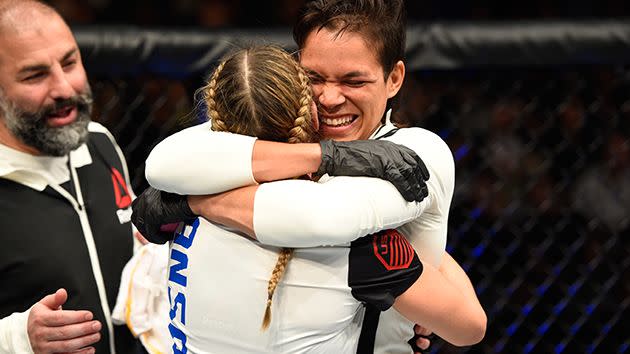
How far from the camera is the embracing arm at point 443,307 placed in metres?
1.16

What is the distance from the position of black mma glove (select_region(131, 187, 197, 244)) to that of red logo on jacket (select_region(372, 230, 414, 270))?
0.27 meters

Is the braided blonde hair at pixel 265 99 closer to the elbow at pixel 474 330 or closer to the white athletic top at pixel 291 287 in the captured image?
the white athletic top at pixel 291 287

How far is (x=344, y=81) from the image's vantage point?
1.33m

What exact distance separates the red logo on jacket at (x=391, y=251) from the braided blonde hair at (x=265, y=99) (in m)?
0.12

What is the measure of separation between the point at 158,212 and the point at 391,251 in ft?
1.16

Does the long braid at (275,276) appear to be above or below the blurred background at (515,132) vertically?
above

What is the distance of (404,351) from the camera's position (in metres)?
1.36

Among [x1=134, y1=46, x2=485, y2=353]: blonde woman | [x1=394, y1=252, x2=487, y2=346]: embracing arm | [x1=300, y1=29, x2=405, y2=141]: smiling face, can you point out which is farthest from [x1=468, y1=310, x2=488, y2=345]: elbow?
[x1=300, y1=29, x2=405, y2=141]: smiling face

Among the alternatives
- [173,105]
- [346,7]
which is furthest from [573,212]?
[346,7]

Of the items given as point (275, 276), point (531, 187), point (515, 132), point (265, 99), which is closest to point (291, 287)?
point (275, 276)

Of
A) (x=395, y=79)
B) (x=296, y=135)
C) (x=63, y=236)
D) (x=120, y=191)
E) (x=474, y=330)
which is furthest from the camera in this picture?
(x=120, y=191)

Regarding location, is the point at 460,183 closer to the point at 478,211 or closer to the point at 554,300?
the point at 478,211

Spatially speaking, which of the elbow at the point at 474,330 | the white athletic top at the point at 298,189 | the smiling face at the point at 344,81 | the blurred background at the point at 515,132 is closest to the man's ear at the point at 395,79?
the smiling face at the point at 344,81

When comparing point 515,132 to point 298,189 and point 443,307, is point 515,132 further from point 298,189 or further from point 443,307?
point 298,189
